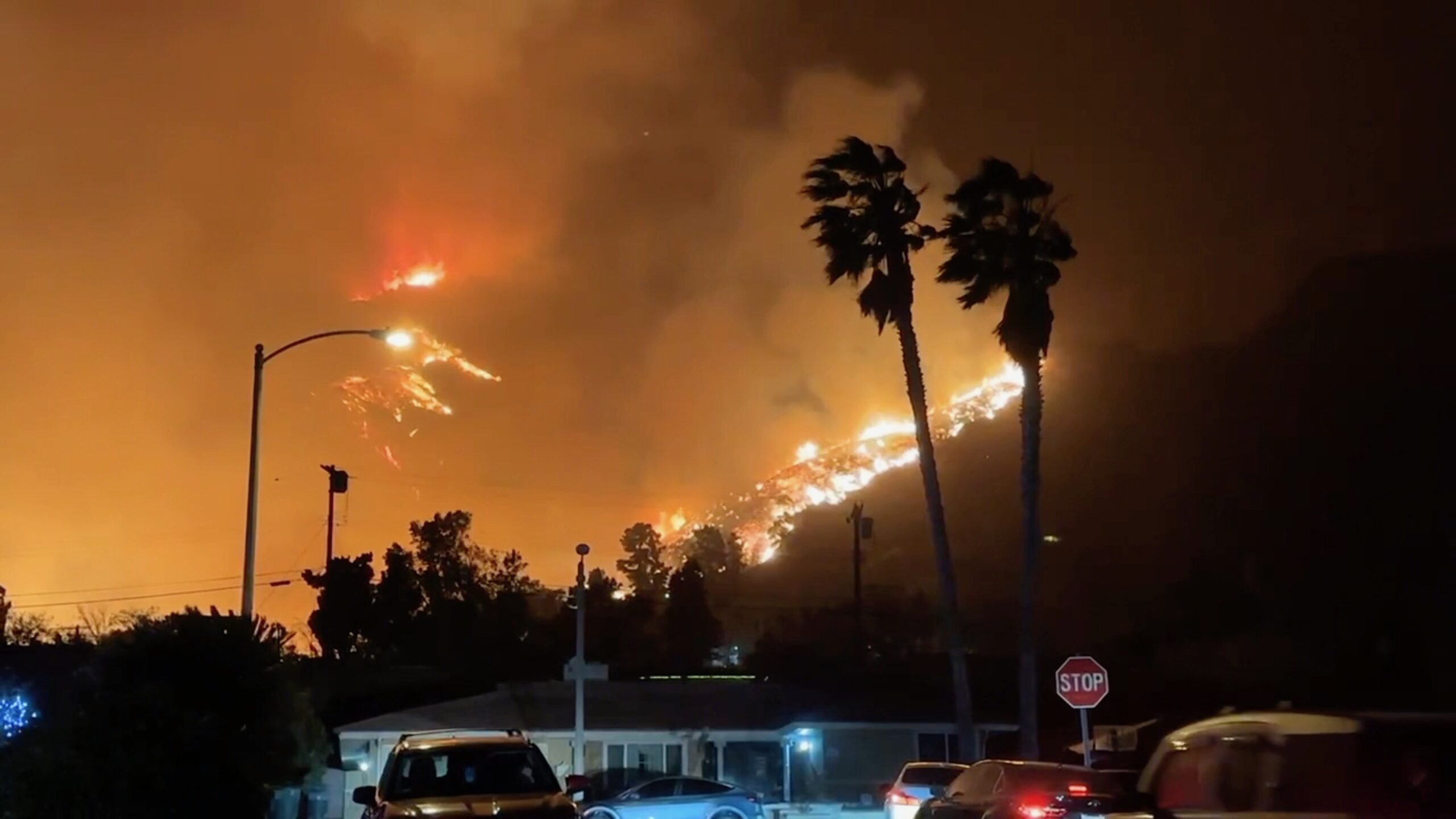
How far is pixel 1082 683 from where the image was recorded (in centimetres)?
2247

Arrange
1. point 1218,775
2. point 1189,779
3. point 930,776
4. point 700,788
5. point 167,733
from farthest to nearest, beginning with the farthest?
point 700,788, point 930,776, point 167,733, point 1189,779, point 1218,775

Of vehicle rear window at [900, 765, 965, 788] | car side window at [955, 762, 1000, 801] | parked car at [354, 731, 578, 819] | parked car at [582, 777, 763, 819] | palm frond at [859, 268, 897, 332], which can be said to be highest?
palm frond at [859, 268, 897, 332]

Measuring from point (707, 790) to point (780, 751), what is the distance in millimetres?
12615

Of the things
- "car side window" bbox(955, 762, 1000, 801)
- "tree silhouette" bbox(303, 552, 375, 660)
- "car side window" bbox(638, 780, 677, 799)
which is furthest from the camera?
"tree silhouette" bbox(303, 552, 375, 660)

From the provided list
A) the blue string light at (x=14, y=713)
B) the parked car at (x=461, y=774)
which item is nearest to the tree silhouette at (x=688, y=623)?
the blue string light at (x=14, y=713)

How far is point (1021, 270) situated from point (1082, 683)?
16348 millimetres

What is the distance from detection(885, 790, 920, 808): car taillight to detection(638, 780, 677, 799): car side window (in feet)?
20.1

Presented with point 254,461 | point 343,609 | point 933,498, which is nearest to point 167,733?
point 254,461

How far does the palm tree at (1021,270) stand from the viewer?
119 ft

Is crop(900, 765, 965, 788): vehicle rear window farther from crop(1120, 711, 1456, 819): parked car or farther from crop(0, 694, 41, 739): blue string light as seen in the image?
crop(1120, 711, 1456, 819): parked car

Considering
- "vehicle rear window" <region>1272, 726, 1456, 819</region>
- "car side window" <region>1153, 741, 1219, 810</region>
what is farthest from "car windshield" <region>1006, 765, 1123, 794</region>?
"vehicle rear window" <region>1272, 726, 1456, 819</region>

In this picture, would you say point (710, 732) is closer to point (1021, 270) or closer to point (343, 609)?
point (1021, 270)

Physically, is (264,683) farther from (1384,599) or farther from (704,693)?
(1384,599)

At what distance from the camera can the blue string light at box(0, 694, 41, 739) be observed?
76.1ft
